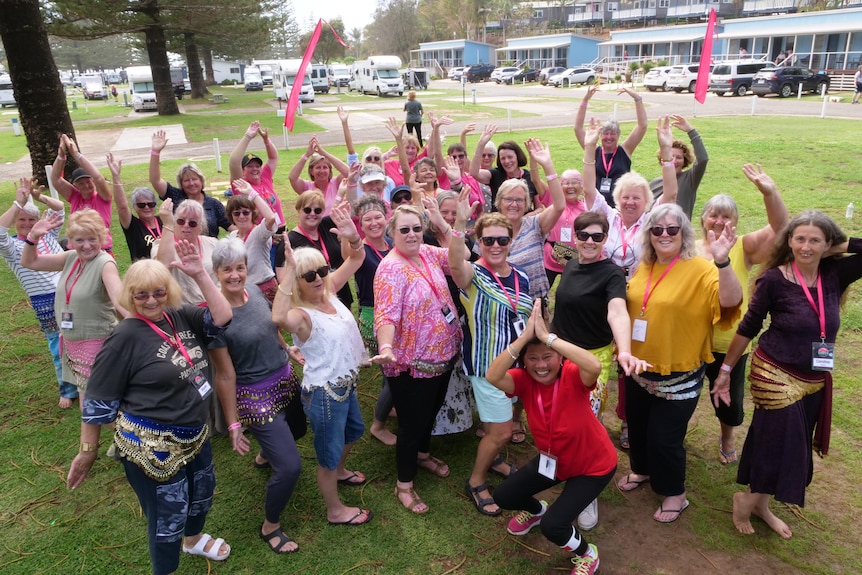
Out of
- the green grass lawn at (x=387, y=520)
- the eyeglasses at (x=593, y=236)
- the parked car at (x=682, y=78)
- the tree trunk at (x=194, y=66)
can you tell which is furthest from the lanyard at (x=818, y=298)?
the tree trunk at (x=194, y=66)

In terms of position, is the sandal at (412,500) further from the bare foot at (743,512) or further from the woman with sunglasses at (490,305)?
the bare foot at (743,512)

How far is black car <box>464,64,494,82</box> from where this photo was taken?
59.4 metres

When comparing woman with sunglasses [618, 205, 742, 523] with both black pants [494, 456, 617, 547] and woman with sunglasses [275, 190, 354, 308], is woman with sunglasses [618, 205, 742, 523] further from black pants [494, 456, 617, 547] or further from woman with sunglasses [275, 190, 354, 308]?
woman with sunglasses [275, 190, 354, 308]

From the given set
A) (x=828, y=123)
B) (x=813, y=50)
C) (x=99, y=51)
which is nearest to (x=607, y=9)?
(x=813, y=50)

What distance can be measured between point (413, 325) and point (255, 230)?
82.1 inches

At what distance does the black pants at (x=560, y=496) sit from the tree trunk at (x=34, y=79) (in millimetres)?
12612

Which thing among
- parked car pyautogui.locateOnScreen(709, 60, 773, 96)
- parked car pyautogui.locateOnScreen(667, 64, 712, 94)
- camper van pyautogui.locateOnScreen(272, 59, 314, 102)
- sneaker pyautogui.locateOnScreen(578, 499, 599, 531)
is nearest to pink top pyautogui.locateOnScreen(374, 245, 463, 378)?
sneaker pyautogui.locateOnScreen(578, 499, 599, 531)

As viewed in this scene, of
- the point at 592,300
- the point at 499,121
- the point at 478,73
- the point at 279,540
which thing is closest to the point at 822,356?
the point at 592,300

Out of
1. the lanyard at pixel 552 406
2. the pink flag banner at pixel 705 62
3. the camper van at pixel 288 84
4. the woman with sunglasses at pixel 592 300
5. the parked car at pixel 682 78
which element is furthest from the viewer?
the camper van at pixel 288 84

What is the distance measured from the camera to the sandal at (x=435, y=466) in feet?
14.4

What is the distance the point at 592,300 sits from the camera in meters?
3.66

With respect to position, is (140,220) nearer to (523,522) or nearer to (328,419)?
(328,419)

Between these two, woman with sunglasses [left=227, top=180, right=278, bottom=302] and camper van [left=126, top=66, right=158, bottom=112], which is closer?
woman with sunglasses [left=227, top=180, right=278, bottom=302]

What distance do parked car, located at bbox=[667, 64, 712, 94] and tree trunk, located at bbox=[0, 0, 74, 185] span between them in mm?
34363
